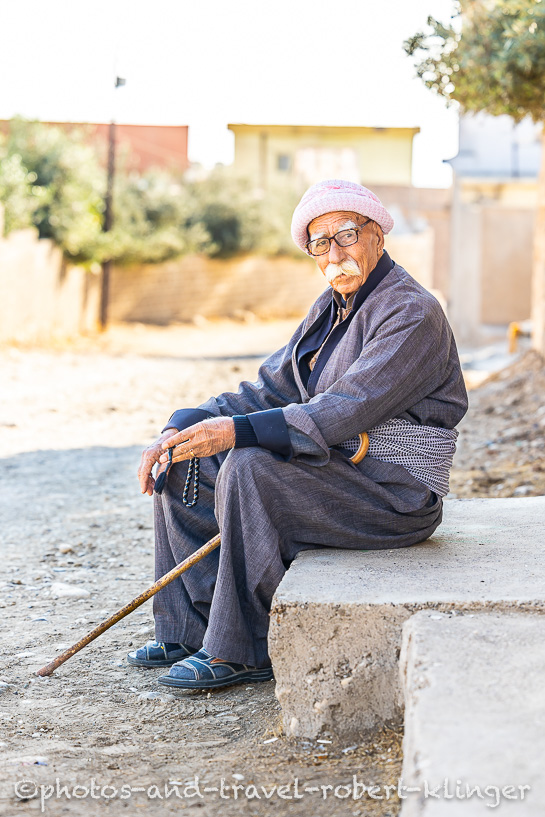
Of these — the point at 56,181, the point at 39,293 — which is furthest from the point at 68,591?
the point at 56,181

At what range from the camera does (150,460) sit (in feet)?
9.46

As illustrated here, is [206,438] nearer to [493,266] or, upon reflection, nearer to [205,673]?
[205,673]

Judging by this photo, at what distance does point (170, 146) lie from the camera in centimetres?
3162

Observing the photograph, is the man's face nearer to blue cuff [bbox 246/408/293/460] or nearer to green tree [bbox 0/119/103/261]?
blue cuff [bbox 246/408/293/460]

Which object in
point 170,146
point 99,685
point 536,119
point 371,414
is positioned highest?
point 170,146

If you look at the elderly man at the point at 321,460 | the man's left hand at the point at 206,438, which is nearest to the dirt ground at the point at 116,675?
the elderly man at the point at 321,460

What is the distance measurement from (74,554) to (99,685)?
61.8 inches

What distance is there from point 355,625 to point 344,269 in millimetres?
1168

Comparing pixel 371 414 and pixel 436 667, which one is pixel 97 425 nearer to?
pixel 371 414

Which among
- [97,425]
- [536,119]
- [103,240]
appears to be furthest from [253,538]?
[103,240]

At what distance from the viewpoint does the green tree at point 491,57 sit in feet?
18.4

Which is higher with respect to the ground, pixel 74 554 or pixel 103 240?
pixel 103 240

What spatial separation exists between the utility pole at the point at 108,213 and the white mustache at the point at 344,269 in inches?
681

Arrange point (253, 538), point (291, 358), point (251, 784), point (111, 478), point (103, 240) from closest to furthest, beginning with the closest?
point (251, 784) → point (253, 538) → point (291, 358) → point (111, 478) → point (103, 240)
